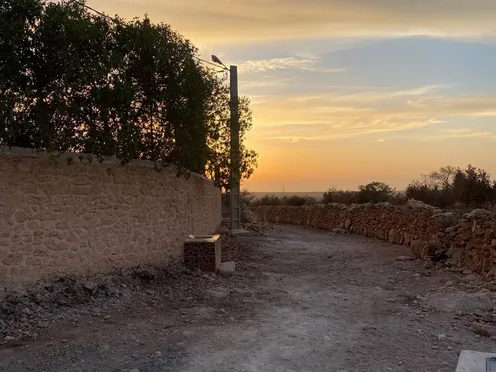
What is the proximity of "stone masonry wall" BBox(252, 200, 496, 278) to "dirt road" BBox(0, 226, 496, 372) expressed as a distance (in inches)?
33.9

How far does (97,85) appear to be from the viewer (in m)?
8.60

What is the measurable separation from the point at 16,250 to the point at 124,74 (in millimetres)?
3923

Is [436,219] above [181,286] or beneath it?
above

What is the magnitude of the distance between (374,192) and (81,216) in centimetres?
2956

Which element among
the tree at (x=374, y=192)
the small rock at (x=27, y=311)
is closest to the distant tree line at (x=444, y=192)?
the tree at (x=374, y=192)

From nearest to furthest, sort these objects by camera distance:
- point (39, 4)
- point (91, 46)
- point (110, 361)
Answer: point (110, 361) < point (39, 4) < point (91, 46)

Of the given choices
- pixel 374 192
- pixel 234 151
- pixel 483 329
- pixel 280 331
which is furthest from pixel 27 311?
pixel 374 192

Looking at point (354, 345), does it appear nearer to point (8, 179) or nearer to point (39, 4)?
point (8, 179)

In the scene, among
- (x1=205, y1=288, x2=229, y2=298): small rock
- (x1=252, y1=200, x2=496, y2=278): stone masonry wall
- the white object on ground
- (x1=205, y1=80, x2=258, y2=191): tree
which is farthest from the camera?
(x1=205, y1=80, x2=258, y2=191): tree

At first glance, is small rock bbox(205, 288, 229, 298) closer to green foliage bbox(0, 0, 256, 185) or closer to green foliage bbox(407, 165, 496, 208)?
green foliage bbox(0, 0, 256, 185)

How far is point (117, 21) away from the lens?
9539 millimetres

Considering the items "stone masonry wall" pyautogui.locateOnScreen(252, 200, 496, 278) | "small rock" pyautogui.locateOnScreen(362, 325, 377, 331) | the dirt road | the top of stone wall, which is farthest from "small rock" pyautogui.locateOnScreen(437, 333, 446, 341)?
the top of stone wall

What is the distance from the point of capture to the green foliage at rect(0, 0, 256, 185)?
25.7ft

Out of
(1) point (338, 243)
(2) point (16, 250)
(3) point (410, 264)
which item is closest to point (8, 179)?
(2) point (16, 250)
